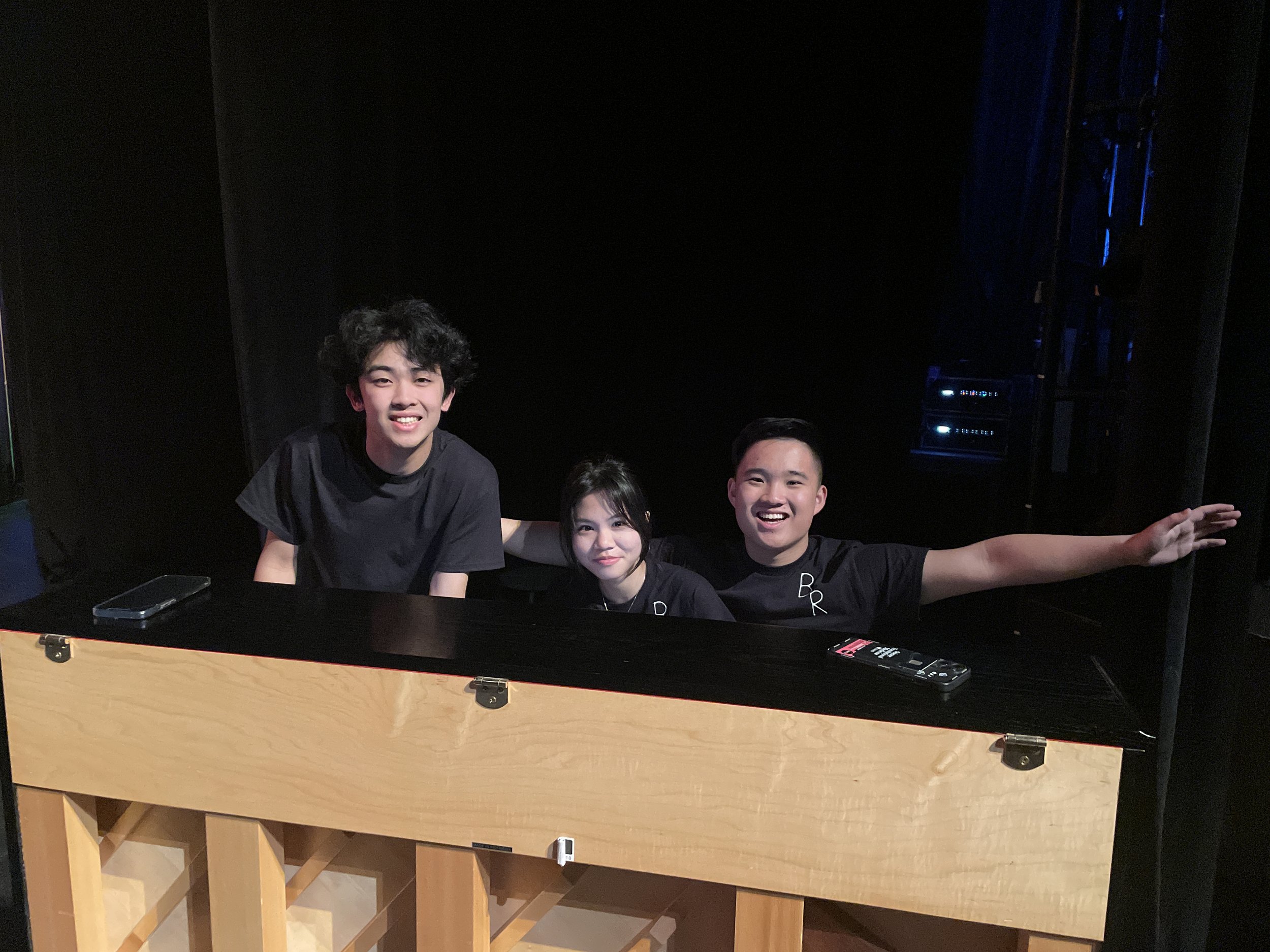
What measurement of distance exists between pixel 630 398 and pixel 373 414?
46 cm

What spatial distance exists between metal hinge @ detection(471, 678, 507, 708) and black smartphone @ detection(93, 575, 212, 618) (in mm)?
521

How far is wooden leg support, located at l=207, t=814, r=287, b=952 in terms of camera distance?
117 centimetres

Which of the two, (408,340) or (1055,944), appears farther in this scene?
(408,340)

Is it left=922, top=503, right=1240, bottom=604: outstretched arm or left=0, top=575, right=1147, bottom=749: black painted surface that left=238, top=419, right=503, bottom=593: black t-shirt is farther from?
left=922, top=503, right=1240, bottom=604: outstretched arm

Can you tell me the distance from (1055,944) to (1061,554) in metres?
0.56

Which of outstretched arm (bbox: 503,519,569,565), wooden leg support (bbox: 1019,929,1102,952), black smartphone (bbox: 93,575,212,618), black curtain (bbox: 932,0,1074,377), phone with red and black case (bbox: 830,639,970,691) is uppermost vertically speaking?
black curtain (bbox: 932,0,1074,377)

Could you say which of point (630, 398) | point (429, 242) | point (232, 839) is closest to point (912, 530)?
point (630, 398)

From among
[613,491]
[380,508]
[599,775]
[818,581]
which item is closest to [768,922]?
[599,775]

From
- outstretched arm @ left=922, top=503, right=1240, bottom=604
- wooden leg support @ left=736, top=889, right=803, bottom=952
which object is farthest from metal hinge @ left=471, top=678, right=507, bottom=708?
outstretched arm @ left=922, top=503, right=1240, bottom=604

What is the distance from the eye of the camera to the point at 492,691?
3.49ft

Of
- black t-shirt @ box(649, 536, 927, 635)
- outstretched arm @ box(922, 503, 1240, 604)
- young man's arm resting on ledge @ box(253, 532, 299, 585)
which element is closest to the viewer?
outstretched arm @ box(922, 503, 1240, 604)

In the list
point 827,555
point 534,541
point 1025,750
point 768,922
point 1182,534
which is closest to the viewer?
point 1025,750

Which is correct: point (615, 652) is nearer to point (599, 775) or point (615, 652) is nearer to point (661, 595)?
point (599, 775)

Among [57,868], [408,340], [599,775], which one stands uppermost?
[408,340]
